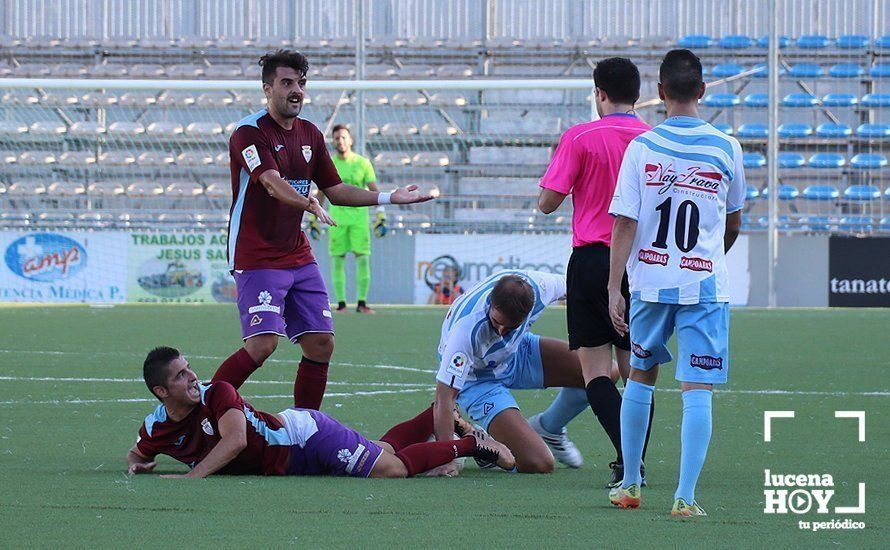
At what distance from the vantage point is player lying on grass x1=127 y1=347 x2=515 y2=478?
15.8 ft

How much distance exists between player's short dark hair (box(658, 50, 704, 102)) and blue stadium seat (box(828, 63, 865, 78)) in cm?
2282

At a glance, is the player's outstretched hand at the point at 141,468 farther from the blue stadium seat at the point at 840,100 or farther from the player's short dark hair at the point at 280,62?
the blue stadium seat at the point at 840,100

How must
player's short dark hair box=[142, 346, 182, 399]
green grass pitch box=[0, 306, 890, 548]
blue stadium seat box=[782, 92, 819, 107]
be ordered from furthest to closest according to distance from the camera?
1. blue stadium seat box=[782, 92, 819, 107]
2. player's short dark hair box=[142, 346, 182, 399]
3. green grass pitch box=[0, 306, 890, 548]

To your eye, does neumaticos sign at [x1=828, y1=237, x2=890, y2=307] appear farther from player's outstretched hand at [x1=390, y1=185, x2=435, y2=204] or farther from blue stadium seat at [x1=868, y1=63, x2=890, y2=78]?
player's outstretched hand at [x1=390, y1=185, x2=435, y2=204]

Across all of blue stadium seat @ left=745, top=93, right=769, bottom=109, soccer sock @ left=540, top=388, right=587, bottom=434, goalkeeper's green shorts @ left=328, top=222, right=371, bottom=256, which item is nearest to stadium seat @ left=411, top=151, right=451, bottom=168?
blue stadium seat @ left=745, top=93, right=769, bottom=109

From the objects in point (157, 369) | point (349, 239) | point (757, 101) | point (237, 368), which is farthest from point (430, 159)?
point (157, 369)

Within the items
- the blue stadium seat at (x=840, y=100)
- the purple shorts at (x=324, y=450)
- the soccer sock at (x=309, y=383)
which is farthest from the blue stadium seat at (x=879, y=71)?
the purple shorts at (x=324, y=450)

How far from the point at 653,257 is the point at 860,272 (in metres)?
18.2

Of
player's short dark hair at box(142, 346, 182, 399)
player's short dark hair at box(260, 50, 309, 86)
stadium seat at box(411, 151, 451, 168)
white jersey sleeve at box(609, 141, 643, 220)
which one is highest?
stadium seat at box(411, 151, 451, 168)

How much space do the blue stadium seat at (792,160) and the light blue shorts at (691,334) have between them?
21.4 meters

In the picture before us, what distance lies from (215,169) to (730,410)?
17.8 m

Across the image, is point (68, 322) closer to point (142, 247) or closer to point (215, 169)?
point (142, 247)

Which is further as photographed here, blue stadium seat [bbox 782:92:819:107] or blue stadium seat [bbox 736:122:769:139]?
blue stadium seat [bbox 782:92:819:107]

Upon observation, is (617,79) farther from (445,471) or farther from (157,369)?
(157,369)
